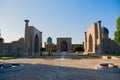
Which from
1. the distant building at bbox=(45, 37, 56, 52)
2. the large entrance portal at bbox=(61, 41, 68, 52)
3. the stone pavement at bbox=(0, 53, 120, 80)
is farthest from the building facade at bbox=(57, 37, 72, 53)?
the stone pavement at bbox=(0, 53, 120, 80)

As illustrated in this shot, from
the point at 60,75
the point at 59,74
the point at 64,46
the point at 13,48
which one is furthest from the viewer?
the point at 64,46

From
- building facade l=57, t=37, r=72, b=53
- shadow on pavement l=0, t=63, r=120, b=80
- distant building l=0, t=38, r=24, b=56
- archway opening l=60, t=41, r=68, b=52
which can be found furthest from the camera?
archway opening l=60, t=41, r=68, b=52

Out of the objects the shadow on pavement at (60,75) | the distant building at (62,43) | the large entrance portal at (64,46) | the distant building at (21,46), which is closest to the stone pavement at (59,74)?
the shadow on pavement at (60,75)

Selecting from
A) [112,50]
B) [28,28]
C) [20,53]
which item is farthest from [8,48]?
[112,50]

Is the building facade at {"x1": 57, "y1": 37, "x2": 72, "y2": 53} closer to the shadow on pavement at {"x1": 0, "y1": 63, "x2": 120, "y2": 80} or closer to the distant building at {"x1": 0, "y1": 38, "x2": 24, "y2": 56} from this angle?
the distant building at {"x1": 0, "y1": 38, "x2": 24, "y2": 56}

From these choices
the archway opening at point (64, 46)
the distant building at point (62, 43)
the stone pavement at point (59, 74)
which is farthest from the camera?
the archway opening at point (64, 46)

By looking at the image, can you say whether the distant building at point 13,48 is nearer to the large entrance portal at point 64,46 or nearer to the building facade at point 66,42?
the building facade at point 66,42

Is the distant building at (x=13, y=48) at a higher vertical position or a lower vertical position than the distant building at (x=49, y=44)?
lower

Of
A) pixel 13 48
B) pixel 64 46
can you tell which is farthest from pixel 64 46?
pixel 13 48

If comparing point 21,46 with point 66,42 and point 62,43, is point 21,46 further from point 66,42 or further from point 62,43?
point 62,43

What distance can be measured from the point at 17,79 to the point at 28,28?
Answer: 3207 cm

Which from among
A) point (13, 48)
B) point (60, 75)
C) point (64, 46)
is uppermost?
point (64, 46)

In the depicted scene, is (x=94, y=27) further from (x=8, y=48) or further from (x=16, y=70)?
(x=16, y=70)

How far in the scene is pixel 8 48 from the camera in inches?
1646
